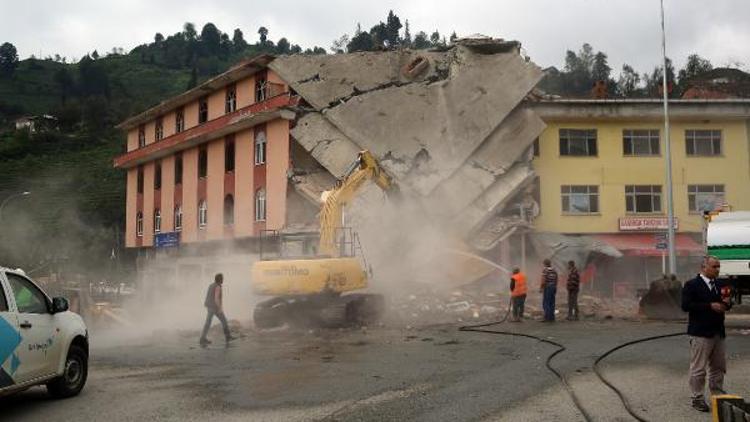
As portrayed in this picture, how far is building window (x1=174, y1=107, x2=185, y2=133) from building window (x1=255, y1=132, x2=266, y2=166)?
379 inches

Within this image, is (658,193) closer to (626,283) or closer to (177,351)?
(626,283)

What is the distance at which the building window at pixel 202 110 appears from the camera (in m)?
38.9

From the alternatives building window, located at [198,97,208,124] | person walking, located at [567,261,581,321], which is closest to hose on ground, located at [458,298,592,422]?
person walking, located at [567,261,581,321]

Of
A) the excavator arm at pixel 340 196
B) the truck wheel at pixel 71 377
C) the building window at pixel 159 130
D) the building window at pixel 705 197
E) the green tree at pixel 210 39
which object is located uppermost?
the green tree at pixel 210 39

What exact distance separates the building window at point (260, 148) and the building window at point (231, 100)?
11.6 feet

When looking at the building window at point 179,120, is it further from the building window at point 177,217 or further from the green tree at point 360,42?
the green tree at point 360,42

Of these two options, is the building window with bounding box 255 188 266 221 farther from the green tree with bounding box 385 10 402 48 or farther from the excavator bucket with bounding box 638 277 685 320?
the green tree with bounding box 385 10 402 48

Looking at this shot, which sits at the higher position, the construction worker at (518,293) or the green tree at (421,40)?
the green tree at (421,40)

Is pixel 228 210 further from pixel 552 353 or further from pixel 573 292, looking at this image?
pixel 552 353

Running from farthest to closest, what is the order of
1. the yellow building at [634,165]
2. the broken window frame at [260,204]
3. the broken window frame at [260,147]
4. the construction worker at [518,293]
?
the yellow building at [634,165]
the broken window frame at [260,147]
the broken window frame at [260,204]
the construction worker at [518,293]

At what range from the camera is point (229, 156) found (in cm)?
3616

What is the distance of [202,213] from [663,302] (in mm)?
25923

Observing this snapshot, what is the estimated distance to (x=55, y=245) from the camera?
60.6 m

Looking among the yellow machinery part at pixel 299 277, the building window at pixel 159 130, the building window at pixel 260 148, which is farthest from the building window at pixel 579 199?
the building window at pixel 159 130
